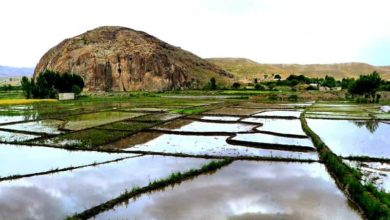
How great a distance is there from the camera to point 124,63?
8750 cm

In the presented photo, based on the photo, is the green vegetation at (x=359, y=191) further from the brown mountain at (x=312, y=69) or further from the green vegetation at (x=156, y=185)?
the brown mountain at (x=312, y=69)

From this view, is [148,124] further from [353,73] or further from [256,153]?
[353,73]

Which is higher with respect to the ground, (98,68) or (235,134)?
(98,68)

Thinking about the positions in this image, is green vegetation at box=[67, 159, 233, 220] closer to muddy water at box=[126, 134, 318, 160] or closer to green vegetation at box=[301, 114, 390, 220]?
muddy water at box=[126, 134, 318, 160]

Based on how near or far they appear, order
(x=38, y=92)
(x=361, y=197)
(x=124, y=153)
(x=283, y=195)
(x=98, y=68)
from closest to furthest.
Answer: (x=361, y=197), (x=283, y=195), (x=124, y=153), (x=38, y=92), (x=98, y=68)

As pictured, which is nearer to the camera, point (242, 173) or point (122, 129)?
point (242, 173)

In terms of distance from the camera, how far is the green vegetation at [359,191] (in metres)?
7.07

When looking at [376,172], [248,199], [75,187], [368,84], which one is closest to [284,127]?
[376,172]

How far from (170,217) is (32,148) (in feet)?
29.7

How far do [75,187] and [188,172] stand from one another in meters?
2.99

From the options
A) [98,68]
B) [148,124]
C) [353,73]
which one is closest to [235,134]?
[148,124]

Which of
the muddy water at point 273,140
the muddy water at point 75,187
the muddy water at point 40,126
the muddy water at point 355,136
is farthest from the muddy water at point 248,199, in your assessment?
the muddy water at point 40,126

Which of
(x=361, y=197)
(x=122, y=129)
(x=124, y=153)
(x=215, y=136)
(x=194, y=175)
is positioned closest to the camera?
(x=361, y=197)

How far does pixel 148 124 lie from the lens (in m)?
20.9
